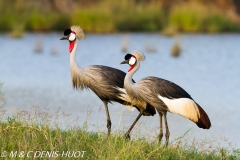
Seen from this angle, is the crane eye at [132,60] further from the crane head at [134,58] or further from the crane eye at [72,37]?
the crane eye at [72,37]

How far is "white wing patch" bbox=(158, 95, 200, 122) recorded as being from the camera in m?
8.23

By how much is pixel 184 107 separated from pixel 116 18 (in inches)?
982

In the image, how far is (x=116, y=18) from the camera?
32969mm

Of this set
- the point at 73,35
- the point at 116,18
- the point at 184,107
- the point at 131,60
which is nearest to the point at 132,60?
the point at 131,60

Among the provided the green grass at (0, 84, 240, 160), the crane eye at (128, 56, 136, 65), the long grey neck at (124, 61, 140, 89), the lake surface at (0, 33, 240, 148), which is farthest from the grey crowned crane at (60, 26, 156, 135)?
the green grass at (0, 84, 240, 160)

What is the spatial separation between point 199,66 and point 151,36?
30.8 feet

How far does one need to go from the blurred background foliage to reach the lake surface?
1.42 metres

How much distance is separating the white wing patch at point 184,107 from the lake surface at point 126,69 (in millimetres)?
373

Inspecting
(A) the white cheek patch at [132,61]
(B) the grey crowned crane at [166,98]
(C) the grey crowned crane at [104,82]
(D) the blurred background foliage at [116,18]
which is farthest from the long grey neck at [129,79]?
(D) the blurred background foliage at [116,18]

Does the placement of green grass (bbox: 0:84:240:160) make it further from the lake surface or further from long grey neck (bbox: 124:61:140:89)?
long grey neck (bbox: 124:61:140:89)

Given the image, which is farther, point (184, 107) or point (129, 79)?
point (129, 79)

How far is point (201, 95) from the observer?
14.9 metres

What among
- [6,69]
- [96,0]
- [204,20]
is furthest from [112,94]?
Result: [96,0]

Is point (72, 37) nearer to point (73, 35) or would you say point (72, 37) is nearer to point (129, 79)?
point (73, 35)
